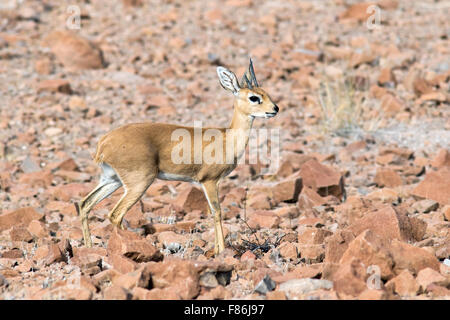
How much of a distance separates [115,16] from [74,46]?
10.2 feet

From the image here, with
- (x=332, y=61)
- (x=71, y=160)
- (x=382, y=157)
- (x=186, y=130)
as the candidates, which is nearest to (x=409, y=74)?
(x=332, y=61)

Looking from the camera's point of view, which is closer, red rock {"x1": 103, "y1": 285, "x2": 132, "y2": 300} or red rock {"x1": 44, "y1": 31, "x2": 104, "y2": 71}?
red rock {"x1": 103, "y1": 285, "x2": 132, "y2": 300}

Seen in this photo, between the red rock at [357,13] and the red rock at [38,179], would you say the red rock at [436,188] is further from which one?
the red rock at [357,13]

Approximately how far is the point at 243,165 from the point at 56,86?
4.86 metres

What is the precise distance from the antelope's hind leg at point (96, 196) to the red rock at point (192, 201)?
1905 millimetres

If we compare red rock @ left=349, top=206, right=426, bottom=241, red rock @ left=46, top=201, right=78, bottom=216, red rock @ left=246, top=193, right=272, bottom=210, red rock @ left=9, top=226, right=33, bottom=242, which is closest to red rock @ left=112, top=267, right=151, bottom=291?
red rock @ left=349, top=206, right=426, bottom=241

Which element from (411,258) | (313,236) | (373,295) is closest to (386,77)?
(313,236)

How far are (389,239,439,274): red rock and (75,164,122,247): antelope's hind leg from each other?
2758mm

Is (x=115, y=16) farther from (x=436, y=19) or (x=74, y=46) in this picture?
Result: (x=436, y=19)

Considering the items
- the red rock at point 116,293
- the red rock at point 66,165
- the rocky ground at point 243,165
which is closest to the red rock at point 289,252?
the rocky ground at point 243,165

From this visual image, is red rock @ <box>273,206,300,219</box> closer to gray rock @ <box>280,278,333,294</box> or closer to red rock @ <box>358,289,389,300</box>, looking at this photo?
gray rock @ <box>280,278,333,294</box>

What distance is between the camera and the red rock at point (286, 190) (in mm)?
9086

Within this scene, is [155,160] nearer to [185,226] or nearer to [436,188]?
[185,226]

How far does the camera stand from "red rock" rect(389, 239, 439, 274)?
17.8ft
